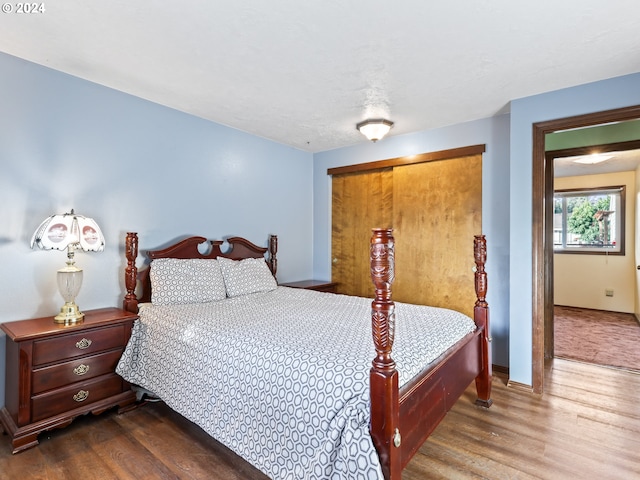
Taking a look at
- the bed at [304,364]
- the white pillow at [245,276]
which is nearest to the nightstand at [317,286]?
the white pillow at [245,276]

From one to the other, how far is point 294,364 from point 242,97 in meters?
2.29

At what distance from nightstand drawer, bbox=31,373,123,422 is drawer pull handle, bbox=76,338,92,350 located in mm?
247

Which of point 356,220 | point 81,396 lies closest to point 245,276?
point 81,396

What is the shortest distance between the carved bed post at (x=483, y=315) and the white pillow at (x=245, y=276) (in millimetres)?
1978

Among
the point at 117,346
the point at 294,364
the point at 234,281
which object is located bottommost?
the point at 117,346

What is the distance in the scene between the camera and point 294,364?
5.15ft

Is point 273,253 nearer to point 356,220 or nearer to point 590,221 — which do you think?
point 356,220

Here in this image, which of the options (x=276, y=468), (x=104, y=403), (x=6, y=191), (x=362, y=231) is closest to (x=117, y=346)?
(x=104, y=403)

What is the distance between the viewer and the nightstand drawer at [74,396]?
207cm

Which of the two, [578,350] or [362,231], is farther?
[362,231]

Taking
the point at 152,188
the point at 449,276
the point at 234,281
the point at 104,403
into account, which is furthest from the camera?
the point at 449,276

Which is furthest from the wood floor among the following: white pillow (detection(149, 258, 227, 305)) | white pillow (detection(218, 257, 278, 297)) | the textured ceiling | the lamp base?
the textured ceiling

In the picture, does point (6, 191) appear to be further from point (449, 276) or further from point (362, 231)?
point (449, 276)

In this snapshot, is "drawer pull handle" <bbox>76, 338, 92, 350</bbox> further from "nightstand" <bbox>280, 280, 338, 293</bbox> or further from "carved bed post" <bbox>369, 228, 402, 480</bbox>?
"nightstand" <bbox>280, 280, 338, 293</bbox>
